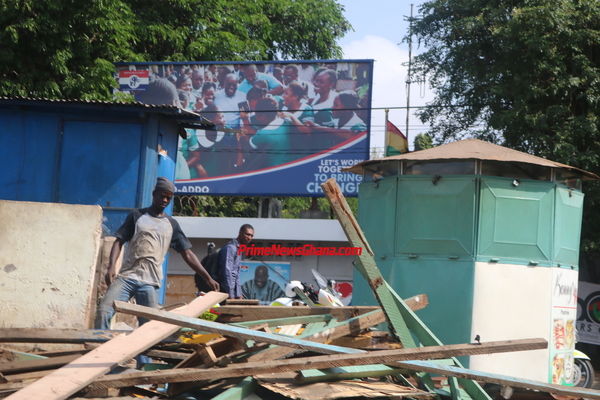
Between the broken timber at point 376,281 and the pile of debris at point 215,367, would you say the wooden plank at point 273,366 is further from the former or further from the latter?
the broken timber at point 376,281

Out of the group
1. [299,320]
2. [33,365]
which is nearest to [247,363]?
[33,365]

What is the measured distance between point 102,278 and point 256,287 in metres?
10.8

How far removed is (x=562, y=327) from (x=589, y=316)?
5.43 metres

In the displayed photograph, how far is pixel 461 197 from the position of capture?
8.78 metres

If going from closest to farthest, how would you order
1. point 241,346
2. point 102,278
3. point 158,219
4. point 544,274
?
1. point 241,346
2. point 158,219
3. point 102,278
4. point 544,274

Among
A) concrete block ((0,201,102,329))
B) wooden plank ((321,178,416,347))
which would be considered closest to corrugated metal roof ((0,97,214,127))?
concrete block ((0,201,102,329))

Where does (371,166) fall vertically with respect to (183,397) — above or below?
above

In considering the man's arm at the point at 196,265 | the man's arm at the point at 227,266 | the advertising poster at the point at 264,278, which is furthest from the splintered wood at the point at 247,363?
the advertising poster at the point at 264,278

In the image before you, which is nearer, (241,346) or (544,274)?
(241,346)

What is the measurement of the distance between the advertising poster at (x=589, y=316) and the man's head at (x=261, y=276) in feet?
25.6

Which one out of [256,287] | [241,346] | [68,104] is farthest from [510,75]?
[241,346]

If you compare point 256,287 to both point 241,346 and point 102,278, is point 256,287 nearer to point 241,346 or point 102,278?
point 102,278

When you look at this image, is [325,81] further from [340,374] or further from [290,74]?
[340,374]

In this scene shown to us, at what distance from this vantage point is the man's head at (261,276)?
61.0 ft
